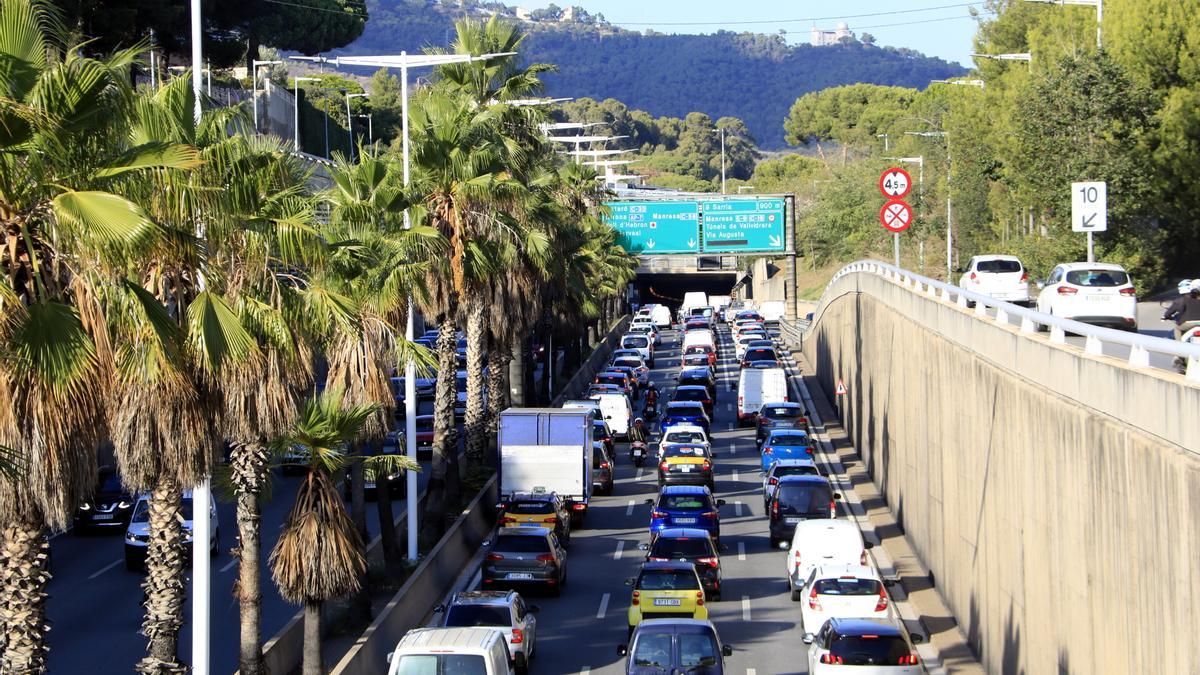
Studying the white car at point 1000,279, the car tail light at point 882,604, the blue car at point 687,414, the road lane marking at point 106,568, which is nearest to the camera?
the car tail light at point 882,604

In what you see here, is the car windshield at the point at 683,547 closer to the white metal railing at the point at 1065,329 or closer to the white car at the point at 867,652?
the white metal railing at the point at 1065,329

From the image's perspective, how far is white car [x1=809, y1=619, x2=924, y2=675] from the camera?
19953mm

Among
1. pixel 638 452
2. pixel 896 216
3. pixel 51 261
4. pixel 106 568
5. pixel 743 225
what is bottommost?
pixel 106 568

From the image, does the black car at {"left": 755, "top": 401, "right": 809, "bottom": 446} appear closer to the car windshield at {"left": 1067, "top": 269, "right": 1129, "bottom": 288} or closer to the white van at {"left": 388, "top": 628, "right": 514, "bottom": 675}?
the car windshield at {"left": 1067, "top": 269, "right": 1129, "bottom": 288}

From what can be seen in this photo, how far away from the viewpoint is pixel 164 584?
677 inches

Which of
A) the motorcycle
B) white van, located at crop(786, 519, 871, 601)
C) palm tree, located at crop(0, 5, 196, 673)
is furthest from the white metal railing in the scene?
the motorcycle

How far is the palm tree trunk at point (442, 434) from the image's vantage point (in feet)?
115

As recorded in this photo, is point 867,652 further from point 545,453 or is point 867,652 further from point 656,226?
point 656,226

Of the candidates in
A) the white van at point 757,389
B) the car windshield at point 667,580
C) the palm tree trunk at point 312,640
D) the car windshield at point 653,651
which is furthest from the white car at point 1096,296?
the white van at point 757,389

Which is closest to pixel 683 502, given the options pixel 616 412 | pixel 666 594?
pixel 666 594

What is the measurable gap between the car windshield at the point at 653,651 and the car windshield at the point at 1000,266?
75.4ft

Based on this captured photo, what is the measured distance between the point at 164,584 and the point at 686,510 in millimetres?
17867

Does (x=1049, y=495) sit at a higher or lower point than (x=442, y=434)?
higher

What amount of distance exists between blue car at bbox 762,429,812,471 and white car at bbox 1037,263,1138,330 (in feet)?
41.9
